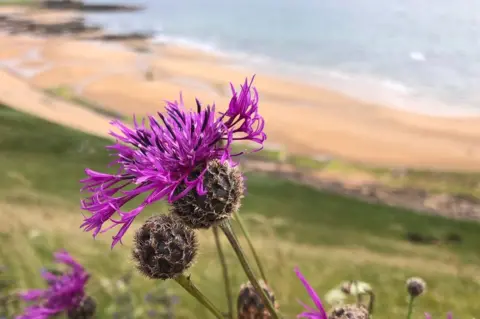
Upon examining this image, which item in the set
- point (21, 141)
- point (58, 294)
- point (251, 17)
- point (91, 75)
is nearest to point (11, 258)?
point (58, 294)

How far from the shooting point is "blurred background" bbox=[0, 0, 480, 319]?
2203 mm

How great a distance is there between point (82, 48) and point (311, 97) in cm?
557

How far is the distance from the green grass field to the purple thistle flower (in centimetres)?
42

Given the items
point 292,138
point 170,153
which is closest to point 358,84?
point 292,138

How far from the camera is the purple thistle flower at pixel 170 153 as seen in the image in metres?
0.64

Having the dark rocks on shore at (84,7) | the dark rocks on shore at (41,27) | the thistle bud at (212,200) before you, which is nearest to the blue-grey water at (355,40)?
the dark rocks on shore at (41,27)

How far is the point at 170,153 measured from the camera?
2.27 ft

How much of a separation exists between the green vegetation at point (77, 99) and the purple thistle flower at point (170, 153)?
20.7 ft

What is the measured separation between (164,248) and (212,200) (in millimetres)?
80

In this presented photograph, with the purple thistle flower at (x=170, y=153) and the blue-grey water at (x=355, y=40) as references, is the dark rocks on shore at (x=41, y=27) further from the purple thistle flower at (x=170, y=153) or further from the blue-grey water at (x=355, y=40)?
the purple thistle flower at (x=170, y=153)

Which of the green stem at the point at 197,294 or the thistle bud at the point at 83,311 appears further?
the thistle bud at the point at 83,311

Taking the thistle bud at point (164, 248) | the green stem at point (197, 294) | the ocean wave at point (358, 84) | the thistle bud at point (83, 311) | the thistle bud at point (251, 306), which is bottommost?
the ocean wave at point (358, 84)

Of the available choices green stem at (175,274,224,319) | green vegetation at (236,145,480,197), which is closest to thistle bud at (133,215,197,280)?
green stem at (175,274,224,319)

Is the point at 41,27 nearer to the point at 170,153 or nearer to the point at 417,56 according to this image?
the point at 417,56
